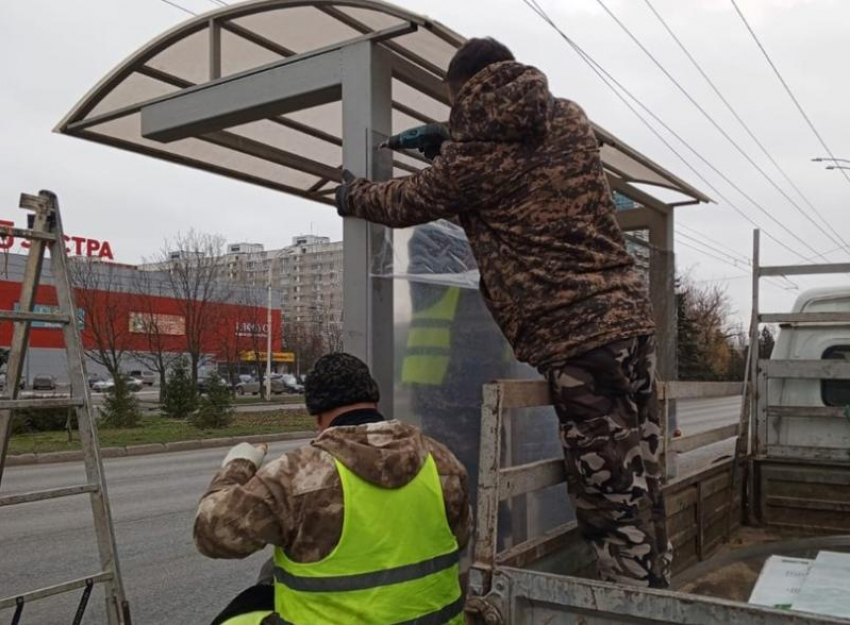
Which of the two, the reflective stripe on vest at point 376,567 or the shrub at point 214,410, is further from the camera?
the shrub at point 214,410

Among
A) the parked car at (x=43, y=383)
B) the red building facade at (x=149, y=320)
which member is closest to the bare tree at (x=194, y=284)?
the red building facade at (x=149, y=320)

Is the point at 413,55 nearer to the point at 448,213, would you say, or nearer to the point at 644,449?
the point at 448,213

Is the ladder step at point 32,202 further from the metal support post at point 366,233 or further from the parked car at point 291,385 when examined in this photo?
the parked car at point 291,385

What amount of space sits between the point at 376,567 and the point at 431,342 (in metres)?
1.26

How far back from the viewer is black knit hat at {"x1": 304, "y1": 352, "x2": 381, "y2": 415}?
7.06 feet

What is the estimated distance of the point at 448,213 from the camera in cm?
228

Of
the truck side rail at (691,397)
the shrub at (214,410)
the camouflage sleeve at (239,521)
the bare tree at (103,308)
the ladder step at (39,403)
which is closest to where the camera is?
the camouflage sleeve at (239,521)

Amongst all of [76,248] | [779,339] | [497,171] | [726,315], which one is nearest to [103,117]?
[497,171]

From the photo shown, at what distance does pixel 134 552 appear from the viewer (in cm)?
704

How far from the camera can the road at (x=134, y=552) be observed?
548cm

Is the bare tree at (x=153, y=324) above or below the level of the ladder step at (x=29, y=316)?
above

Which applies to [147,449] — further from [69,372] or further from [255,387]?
[255,387]

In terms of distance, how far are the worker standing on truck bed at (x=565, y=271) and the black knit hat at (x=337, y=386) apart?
1.47 ft

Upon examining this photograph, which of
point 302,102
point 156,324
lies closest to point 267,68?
point 302,102
